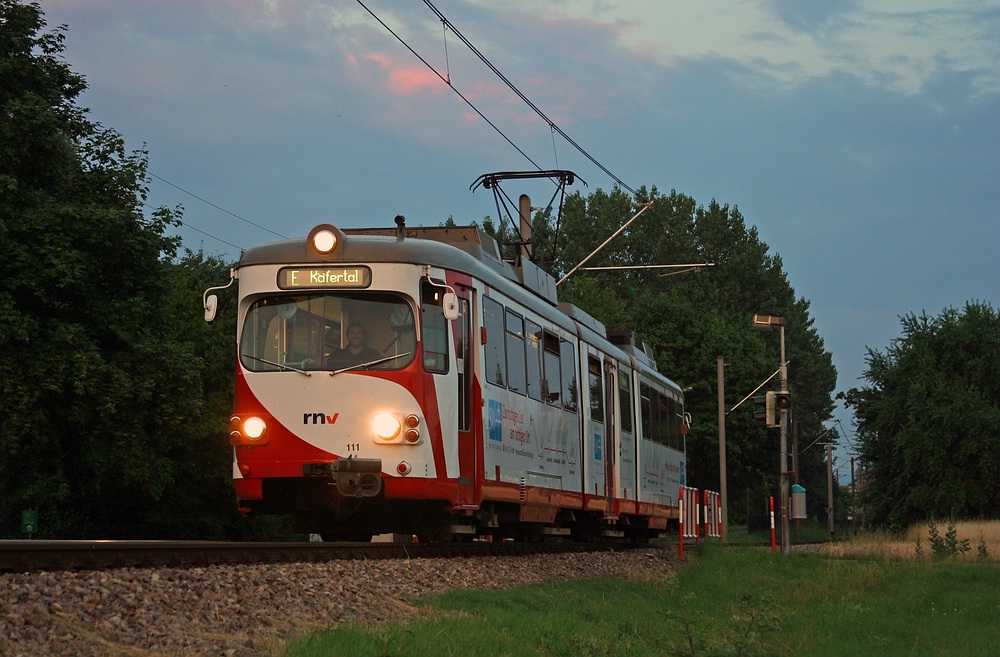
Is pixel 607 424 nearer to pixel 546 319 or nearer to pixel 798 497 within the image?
pixel 546 319

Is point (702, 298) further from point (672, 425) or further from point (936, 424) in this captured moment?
point (672, 425)

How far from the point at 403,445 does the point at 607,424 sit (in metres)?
7.83

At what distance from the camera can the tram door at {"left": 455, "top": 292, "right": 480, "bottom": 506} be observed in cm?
1534

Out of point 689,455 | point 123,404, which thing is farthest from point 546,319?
point 689,455

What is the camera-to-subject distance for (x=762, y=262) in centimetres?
9288

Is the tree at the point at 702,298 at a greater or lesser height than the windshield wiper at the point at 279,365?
greater

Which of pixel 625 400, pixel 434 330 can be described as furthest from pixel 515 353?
pixel 625 400

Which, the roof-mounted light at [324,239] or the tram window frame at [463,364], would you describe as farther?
the tram window frame at [463,364]

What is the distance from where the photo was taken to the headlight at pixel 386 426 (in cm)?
1472

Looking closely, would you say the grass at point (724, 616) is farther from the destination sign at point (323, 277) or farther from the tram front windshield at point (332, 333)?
the destination sign at point (323, 277)

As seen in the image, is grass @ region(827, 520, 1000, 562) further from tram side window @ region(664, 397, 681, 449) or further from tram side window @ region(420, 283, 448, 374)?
tram side window @ region(420, 283, 448, 374)

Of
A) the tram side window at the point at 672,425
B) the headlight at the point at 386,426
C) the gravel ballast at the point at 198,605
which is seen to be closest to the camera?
the gravel ballast at the point at 198,605

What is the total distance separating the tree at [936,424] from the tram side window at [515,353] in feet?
112

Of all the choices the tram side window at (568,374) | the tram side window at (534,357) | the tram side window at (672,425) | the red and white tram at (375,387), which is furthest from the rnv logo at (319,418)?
the tram side window at (672,425)
